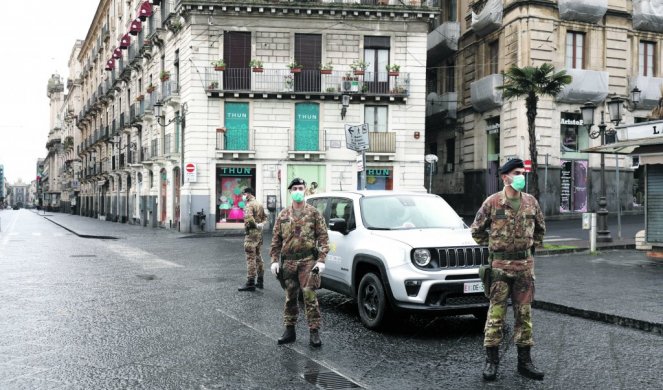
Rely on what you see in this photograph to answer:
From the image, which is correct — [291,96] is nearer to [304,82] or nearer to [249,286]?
[304,82]

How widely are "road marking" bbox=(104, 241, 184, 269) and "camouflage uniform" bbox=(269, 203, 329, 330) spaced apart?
8942 mm

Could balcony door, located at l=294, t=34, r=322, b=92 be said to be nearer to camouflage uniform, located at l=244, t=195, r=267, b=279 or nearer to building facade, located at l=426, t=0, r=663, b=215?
building facade, located at l=426, t=0, r=663, b=215

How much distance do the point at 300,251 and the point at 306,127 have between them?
77.3 ft

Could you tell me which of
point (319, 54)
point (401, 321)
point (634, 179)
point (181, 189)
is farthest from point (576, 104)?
point (401, 321)

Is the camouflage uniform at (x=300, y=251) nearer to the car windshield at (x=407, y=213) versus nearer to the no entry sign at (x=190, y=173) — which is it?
the car windshield at (x=407, y=213)

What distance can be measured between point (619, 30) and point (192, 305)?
2839cm

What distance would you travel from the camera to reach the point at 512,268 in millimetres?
5715

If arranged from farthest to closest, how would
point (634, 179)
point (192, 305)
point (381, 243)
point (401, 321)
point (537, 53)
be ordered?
point (634, 179), point (537, 53), point (192, 305), point (401, 321), point (381, 243)

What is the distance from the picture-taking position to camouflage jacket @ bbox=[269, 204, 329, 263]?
6867 millimetres

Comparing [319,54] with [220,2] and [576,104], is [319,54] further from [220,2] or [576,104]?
[576,104]

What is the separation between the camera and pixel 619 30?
30719mm

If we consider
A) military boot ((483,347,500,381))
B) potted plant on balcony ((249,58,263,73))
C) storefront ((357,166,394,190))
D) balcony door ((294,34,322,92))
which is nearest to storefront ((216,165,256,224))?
potted plant on balcony ((249,58,263,73))

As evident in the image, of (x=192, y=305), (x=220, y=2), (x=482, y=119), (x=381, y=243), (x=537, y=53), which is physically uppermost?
(x=220, y=2)

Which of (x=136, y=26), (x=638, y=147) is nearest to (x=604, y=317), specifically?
(x=638, y=147)
